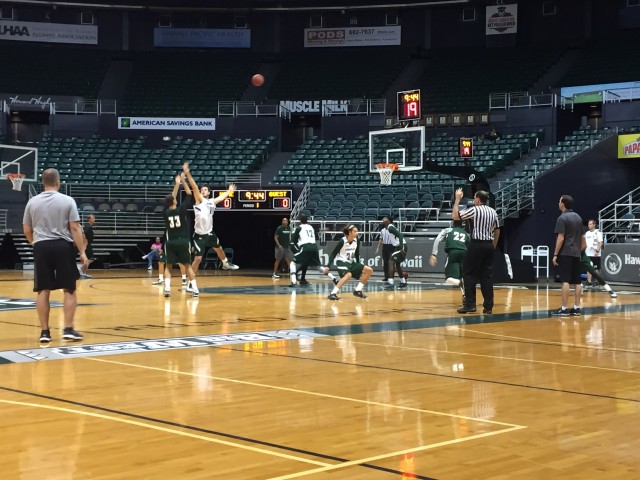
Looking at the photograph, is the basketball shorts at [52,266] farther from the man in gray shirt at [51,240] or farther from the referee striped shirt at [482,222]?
the referee striped shirt at [482,222]

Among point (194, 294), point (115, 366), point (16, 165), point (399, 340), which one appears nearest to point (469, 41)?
point (16, 165)

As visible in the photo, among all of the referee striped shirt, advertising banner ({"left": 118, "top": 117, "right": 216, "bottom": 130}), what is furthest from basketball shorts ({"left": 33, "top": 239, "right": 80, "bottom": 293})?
advertising banner ({"left": 118, "top": 117, "right": 216, "bottom": 130})

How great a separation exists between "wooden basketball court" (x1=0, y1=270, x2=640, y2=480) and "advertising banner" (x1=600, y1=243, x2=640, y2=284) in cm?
1420

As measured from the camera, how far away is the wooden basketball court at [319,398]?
5.16 metres

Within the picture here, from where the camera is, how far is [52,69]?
1880 inches

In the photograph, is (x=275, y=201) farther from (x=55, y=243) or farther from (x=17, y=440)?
(x=17, y=440)

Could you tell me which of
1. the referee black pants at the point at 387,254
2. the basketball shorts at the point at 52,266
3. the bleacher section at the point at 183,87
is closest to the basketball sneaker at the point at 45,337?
the basketball shorts at the point at 52,266

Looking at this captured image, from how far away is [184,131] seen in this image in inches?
1780

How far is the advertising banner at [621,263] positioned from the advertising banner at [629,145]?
22.4ft

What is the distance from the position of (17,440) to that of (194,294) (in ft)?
44.2

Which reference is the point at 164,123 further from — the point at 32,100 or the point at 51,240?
the point at 51,240

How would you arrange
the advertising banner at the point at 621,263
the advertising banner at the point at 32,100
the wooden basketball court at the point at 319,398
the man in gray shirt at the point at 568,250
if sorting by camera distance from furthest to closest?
the advertising banner at the point at 32,100 → the advertising banner at the point at 621,263 → the man in gray shirt at the point at 568,250 → the wooden basketball court at the point at 319,398

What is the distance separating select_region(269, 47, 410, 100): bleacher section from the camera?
154 feet

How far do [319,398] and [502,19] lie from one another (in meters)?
42.5
